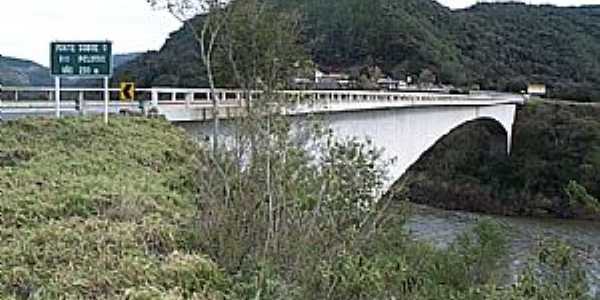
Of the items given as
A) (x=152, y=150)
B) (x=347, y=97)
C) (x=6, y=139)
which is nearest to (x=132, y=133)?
(x=152, y=150)

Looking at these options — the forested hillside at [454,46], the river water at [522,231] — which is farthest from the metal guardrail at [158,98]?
the forested hillside at [454,46]

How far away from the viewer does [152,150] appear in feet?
47.9

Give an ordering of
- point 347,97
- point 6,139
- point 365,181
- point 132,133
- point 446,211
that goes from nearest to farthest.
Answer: point 365,181 < point 6,139 < point 132,133 < point 347,97 < point 446,211

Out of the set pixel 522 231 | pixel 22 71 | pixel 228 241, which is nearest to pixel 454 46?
pixel 522 231

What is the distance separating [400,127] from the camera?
34.8 metres

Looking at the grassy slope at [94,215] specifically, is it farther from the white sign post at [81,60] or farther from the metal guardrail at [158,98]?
the white sign post at [81,60]

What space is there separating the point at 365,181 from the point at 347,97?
1777cm

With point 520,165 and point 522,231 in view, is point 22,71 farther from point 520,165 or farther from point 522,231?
point 520,165

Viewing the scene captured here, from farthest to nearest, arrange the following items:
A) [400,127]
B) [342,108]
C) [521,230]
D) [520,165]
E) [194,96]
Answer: [520,165] < [521,230] < [400,127] < [342,108] < [194,96]

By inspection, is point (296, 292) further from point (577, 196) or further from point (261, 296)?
point (577, 196)

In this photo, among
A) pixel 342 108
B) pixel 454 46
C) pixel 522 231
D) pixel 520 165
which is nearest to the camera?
pixel 342 108

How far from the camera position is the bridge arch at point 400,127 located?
28844 millimetres

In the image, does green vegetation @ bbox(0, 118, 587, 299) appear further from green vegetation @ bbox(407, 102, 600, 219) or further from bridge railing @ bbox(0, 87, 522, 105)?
green vegetation @ bbox(407, 102, 600, 219)

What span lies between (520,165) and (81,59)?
47184mm
